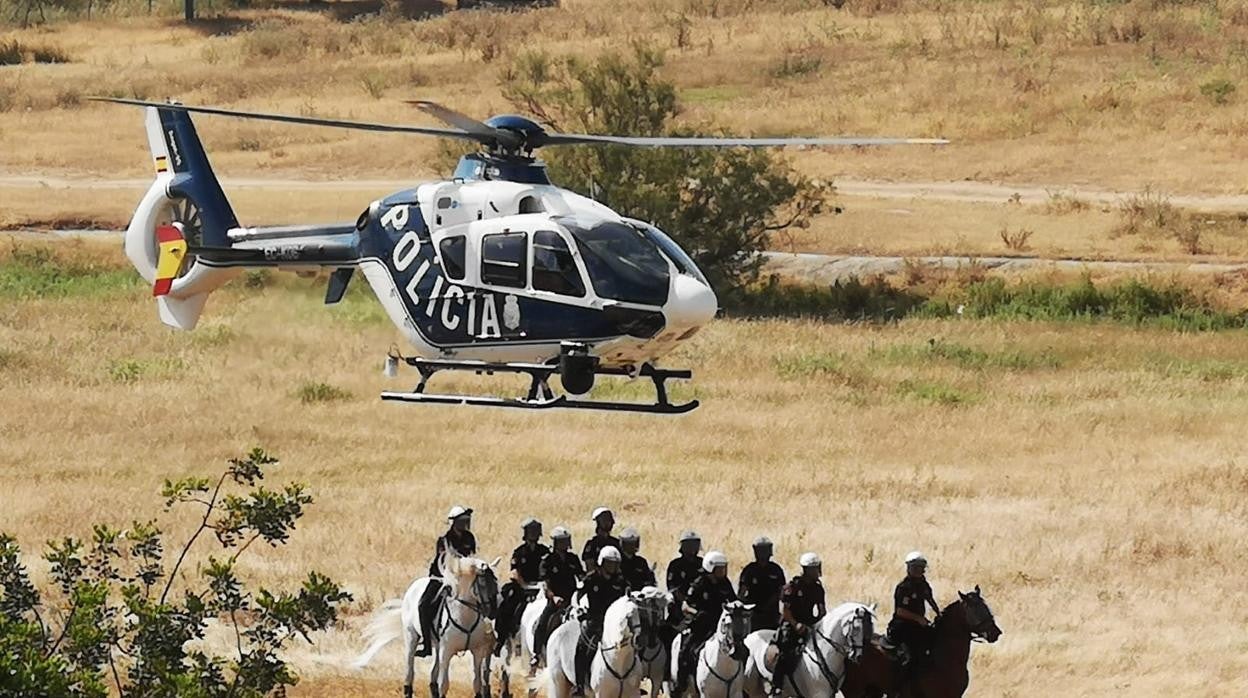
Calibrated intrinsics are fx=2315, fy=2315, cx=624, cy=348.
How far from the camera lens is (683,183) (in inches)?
1858

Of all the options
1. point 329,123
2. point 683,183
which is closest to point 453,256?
point 329,123

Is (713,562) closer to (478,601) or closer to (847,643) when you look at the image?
(847,643)

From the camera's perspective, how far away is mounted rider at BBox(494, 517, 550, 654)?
2108cm

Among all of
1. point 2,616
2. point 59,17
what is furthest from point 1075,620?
point 59,17

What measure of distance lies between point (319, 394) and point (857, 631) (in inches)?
811

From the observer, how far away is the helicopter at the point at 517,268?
22.8 m

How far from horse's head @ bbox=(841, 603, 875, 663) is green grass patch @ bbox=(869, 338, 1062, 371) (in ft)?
71.2

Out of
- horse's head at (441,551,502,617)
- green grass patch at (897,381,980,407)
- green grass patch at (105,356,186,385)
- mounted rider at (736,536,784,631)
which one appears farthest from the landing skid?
green grass patch at (105,356,186,385)

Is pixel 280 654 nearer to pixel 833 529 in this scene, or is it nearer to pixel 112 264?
pixel 833 529

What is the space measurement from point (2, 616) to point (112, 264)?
35185mm

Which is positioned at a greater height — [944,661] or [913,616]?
[913,616]

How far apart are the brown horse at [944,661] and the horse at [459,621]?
3.74 meters

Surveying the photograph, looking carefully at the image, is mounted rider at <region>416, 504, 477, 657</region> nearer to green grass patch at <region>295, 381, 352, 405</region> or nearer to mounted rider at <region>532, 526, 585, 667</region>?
mounted rider at <region>532, 526, 585, 667</region>

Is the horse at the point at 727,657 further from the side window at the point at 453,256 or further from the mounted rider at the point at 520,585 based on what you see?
the side window at the point at 453,256
